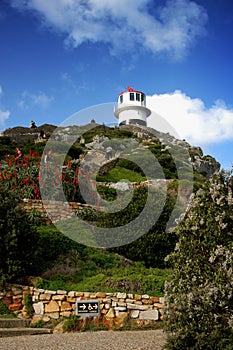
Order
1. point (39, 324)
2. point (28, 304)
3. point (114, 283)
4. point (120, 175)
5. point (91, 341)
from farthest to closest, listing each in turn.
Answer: point (120, 175)
point (114, 283)
point (28, 304)
point (39, 324)
point (91, 341)

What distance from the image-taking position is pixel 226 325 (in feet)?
16.9

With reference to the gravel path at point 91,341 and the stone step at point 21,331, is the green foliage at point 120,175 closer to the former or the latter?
the stone step at point 21,331

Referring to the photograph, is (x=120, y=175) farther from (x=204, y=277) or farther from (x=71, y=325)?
(x=204, y=277)

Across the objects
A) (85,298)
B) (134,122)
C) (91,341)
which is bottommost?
(91,341)

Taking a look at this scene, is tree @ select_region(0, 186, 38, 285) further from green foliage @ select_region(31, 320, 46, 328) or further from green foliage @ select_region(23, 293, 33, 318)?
green foliage @ select_region(31, 320, 46, 328)

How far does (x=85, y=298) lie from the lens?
28.7 feet

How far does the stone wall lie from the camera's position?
8430mm

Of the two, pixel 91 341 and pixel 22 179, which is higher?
pixel 22 179

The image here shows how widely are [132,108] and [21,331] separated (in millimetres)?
48295

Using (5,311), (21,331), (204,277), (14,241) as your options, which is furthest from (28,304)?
(204,277)

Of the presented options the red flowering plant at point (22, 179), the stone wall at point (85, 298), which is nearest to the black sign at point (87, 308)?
the stone wall at point (85, 298)

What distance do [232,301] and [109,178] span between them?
19.5m

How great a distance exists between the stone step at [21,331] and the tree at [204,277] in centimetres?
344

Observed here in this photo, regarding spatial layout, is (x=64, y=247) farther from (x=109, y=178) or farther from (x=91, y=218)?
(x=109, y=178)
